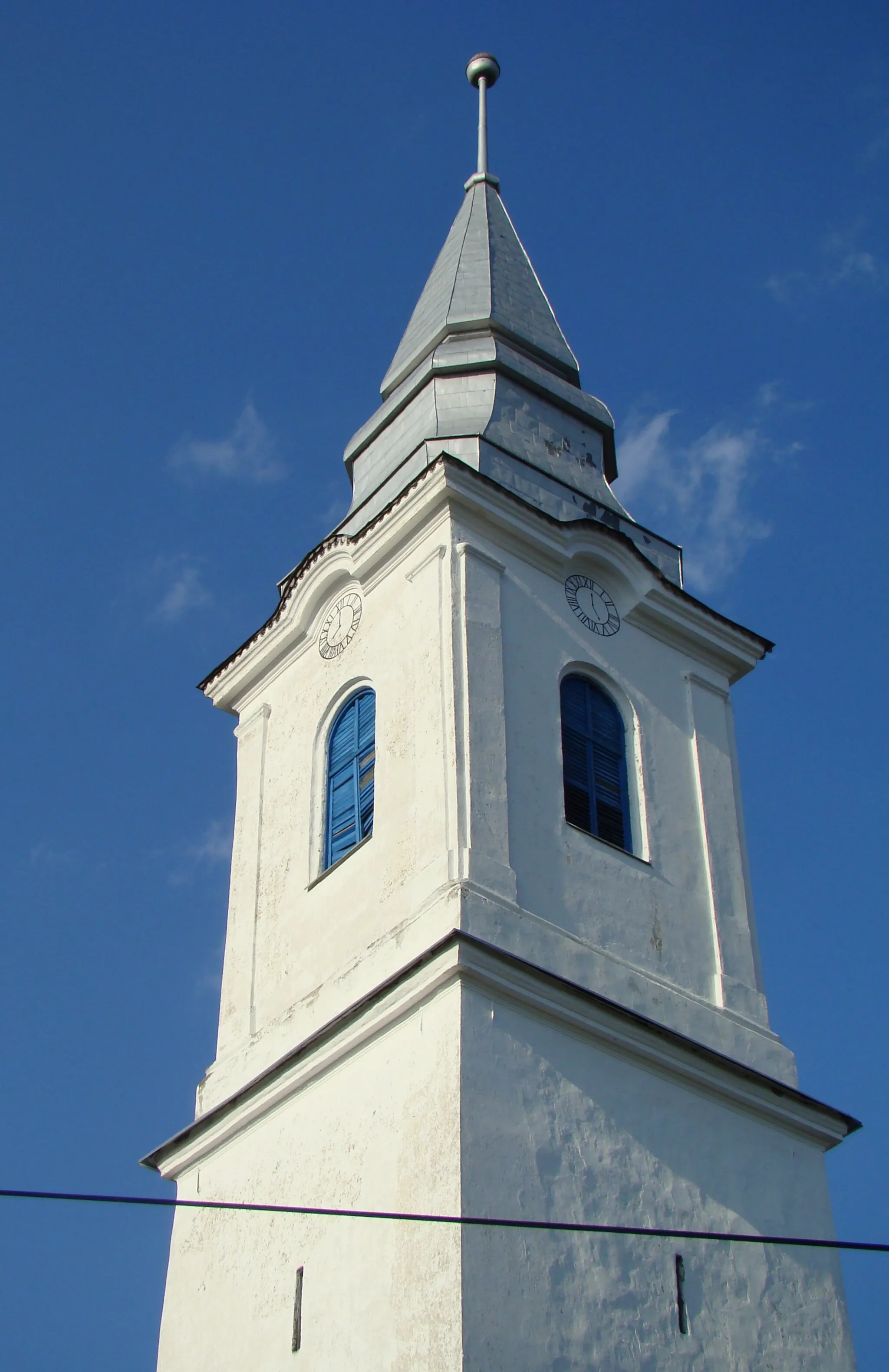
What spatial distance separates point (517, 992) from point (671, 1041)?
1921 millimetres

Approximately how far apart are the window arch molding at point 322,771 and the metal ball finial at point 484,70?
13896mm

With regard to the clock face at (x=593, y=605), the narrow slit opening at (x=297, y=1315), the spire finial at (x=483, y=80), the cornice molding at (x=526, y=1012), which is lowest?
the narrow slit opening at (x=297, y=1315)

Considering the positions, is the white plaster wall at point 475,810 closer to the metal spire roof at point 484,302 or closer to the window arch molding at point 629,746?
the window arch molding at point 629,746

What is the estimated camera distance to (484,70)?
32281 millimetres

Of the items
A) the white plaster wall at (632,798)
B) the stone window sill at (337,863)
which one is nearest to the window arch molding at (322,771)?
the stone window sill at (337,863)

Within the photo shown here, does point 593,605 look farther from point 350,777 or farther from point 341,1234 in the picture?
point 341,1234

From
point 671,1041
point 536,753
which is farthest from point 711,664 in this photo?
point 671,1041

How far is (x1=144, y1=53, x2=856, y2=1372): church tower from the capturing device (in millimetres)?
17156

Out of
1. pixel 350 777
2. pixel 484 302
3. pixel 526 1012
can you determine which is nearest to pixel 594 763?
pixel 350 777

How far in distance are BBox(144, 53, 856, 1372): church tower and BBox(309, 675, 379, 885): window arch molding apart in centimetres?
6

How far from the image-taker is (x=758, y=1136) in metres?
19.7

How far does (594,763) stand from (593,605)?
229cm

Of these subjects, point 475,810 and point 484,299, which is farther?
point 484,299

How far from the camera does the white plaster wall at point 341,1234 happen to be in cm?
1645
